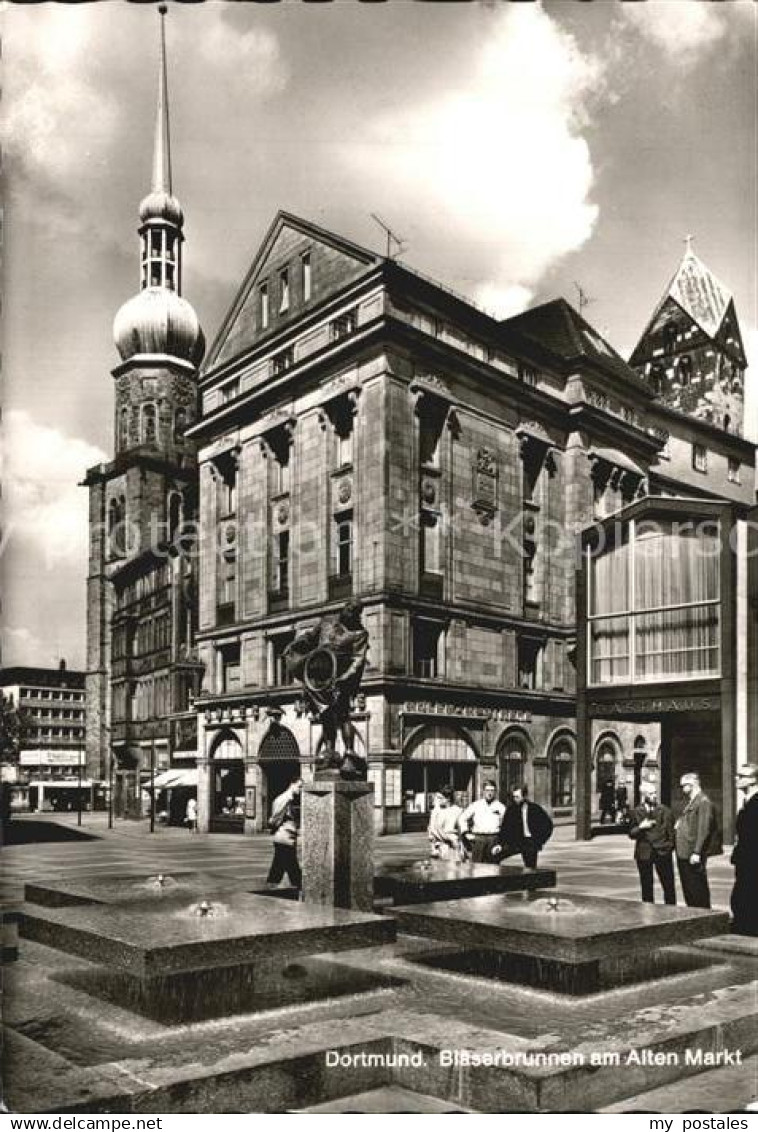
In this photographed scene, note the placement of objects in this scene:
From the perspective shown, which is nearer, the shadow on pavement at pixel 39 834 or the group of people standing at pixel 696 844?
the group of people standing at pixel 696 844

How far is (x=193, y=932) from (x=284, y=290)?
37.0m

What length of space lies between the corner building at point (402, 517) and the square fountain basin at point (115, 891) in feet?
80.4

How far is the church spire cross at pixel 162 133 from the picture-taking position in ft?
31.2

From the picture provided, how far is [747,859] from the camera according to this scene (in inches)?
453

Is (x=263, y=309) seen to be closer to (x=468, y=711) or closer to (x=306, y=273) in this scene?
(x=306, y=273)

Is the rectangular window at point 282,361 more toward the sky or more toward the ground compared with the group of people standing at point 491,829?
more toward the sky

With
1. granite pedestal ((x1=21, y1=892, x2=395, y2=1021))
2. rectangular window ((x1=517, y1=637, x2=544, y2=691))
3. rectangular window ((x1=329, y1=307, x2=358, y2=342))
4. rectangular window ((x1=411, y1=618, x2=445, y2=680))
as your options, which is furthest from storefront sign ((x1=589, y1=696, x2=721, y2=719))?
granite pedestal ((x1=21, y1=892, x2=395, y2=1021))

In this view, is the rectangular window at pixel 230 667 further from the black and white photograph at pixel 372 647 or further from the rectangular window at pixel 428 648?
the rectangular window at pixel 428 648

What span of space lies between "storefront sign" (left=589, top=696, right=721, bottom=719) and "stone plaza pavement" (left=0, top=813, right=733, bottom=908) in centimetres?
372

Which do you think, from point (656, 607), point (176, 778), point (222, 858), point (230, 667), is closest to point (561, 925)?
point (222, 858)

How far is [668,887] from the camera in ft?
52.0

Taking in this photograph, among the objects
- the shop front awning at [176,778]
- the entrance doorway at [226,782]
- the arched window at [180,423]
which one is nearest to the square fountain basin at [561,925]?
the entrance doorway at [226,782]

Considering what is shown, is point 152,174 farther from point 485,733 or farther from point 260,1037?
point 485,733

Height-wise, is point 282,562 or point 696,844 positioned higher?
point 282,562
